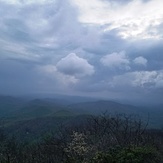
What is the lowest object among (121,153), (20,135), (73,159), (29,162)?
(20,135)

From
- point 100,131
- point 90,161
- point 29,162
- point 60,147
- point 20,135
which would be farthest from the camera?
point 20,135

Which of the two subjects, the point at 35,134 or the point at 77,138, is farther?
the point at 35,134

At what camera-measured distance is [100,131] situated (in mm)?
77812

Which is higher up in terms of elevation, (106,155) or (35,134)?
(106,155)

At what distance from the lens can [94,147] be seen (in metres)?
52.4

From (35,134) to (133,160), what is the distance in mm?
160253

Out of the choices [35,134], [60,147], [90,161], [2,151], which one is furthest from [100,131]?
[35,134]

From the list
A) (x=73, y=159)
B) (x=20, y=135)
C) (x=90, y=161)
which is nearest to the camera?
(x=90, y=161)

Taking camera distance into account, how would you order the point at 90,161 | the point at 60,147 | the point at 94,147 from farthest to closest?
the point at 60,147
the point at 94,147
the point at 90,161

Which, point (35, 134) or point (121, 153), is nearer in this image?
point (121, 153)

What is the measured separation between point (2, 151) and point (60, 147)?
868 inches

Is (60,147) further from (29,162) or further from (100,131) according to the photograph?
(100,131)

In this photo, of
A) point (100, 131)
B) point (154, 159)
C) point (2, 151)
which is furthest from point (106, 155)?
point (2, 151)

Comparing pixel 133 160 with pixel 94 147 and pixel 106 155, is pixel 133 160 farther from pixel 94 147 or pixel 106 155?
pixel 94 147
